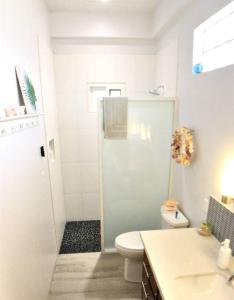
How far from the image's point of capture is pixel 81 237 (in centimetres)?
288

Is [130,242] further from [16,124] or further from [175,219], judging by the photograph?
[16,124]

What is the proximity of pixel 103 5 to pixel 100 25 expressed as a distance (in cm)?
24

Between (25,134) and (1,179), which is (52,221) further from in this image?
(1,179)

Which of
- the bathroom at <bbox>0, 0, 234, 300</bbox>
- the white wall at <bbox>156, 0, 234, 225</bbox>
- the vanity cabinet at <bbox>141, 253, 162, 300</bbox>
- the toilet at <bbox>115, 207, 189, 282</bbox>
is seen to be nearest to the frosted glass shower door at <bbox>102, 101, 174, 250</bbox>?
the bathroom at <bbox>0, 0, 234, 300</bbox>

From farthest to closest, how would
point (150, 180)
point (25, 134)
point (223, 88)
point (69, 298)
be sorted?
point (150, 180) < point (69, 298) < point (25, 134) < point (223, 88)

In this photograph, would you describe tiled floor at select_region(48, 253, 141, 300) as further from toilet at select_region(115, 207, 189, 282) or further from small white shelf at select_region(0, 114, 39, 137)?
small white shelf at select_region(0, 114, 39, 137)

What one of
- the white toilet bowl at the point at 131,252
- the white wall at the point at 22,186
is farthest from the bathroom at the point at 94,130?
the white toilet bowl at the point at 131,252

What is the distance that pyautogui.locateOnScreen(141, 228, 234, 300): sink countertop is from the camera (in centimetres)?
114

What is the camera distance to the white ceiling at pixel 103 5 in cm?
236

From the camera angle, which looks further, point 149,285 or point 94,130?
point 94,130

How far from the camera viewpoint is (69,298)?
1.99 meters

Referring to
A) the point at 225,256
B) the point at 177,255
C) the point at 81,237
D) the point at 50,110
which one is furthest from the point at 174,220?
the point at 50,110

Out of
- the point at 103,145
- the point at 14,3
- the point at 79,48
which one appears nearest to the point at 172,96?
the point at 103,145

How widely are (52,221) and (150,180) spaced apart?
1.19 metres
